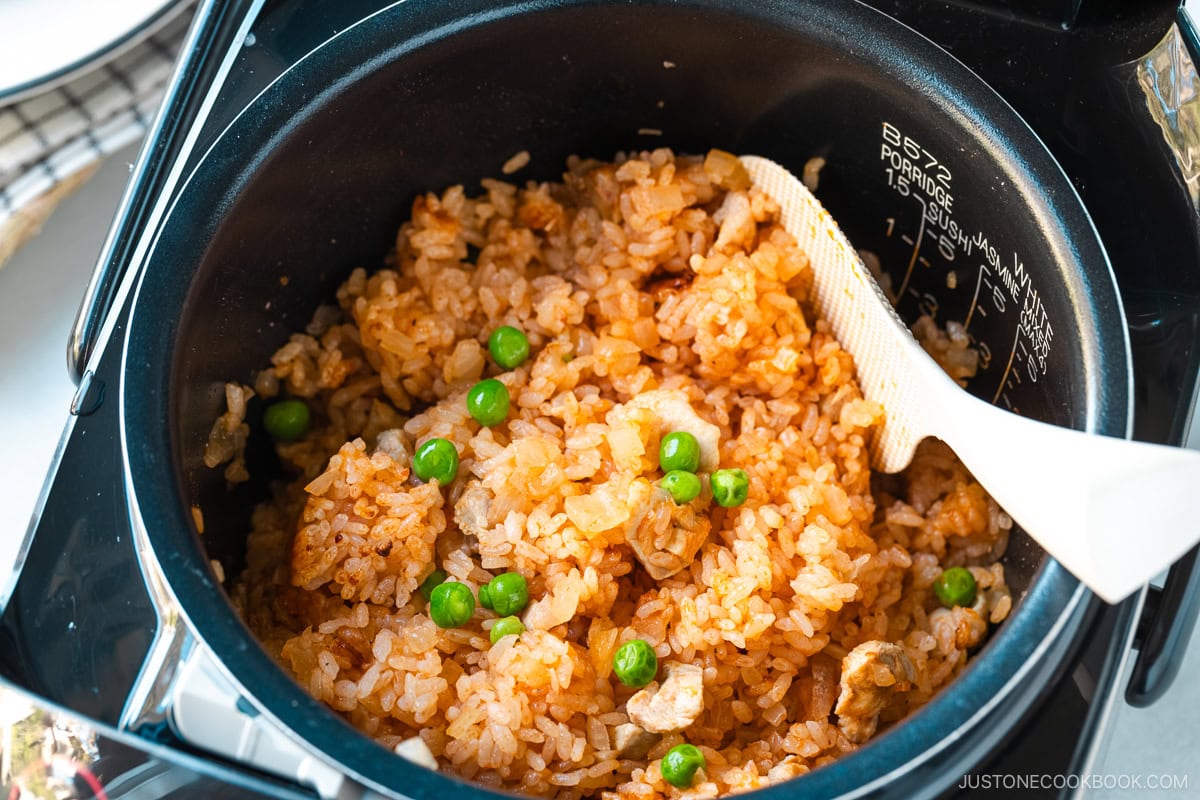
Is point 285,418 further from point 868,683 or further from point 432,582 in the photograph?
point 868,683

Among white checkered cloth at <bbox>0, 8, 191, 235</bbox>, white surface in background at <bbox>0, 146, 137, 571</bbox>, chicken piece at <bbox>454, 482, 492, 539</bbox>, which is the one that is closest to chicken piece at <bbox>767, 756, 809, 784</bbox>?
chicken piece at <bbox>454, 482, 492, 539</bbox>

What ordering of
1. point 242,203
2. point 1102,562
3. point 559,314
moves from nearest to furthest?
point 1102,562
point 242,203
point 559,314

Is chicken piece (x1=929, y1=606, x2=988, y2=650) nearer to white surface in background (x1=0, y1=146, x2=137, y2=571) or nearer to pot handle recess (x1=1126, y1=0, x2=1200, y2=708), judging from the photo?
pot handle recess (x1=1126, y1=0, x2=1200, y2=708)

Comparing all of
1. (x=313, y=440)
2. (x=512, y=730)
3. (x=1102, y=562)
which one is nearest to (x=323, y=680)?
(x=512, y=730)

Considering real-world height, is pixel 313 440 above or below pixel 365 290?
below

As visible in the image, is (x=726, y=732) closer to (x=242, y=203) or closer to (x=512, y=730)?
(x=512, y=730)

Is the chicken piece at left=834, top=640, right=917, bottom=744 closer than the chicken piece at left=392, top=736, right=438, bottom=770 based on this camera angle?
No
